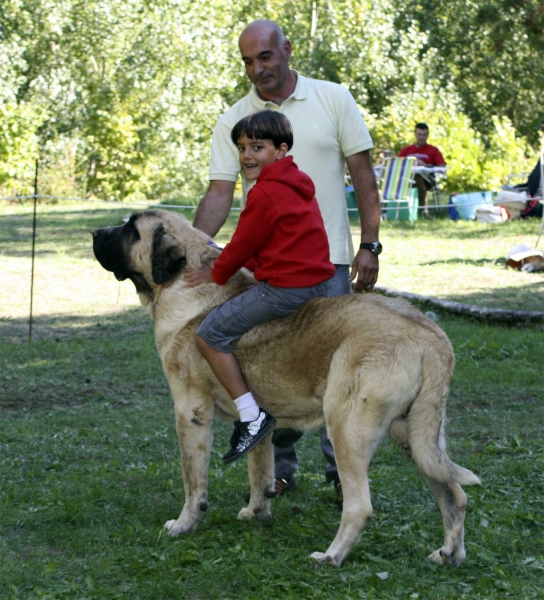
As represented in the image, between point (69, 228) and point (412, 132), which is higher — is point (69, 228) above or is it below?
below

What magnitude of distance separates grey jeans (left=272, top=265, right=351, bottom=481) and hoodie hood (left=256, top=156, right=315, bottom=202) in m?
0.82

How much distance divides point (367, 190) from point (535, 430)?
2422 millimetres

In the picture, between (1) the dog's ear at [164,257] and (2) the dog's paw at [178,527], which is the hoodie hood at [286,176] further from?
(2) the dog's paw at [178,527]

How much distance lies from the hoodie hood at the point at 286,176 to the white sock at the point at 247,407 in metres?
1.02

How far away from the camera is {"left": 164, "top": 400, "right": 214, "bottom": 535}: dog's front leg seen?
461cm

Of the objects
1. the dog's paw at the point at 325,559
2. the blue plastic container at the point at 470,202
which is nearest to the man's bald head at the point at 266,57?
the dog's paw at the point at 325,559

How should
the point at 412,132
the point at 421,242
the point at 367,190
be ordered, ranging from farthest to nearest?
the point at 412,132 < the point at 421,242 < the point at 367,190

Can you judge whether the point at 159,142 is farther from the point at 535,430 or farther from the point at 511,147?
the point at 535,430

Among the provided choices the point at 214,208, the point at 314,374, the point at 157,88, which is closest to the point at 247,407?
the point at 314,374

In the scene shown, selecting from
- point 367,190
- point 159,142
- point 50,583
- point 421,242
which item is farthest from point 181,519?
point 159,142

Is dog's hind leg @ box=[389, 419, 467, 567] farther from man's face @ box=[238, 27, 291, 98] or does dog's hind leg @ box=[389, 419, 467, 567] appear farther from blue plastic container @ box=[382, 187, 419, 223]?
blue plastic container @ box=[382, 187, 419, 223]

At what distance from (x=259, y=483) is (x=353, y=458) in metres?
1.03

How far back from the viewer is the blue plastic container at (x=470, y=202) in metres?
19.6

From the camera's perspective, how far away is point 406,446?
413cm
